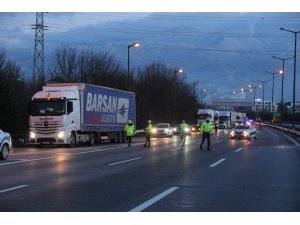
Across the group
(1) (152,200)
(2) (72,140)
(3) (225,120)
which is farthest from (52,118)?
(3) (225,120)

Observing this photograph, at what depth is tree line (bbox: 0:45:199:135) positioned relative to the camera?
39000 mm

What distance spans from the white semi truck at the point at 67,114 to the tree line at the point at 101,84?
4.28 metres

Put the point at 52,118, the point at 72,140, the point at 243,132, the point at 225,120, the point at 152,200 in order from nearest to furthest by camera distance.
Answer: the point at 152,200 < the point at 52,118 < the point at 72,140 < the point at 243,132 < the point at 225,120

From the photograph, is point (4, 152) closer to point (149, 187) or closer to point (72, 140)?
point (149, 187)

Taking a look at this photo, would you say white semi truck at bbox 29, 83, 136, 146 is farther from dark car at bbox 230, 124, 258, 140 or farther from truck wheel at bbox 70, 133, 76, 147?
dark car at bbox 230, 124, 258, 140

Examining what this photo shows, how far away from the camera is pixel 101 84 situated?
2462 inches

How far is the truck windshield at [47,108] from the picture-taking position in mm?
33866

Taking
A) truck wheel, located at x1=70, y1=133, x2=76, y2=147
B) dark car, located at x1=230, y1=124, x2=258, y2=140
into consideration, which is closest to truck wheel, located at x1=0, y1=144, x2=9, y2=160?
truck wheel, located at x1=70, y1=133, x2=76, y2=147

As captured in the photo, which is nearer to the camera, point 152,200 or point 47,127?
point 152,200

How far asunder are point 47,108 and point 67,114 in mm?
1367

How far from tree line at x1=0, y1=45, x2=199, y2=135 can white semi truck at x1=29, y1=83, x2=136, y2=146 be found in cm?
428

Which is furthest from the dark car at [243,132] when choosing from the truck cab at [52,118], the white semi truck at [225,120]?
the white semi truck at [225,120]

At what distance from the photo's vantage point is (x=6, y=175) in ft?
53.2

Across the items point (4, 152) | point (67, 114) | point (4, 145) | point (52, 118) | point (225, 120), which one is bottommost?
point (4, 152)
